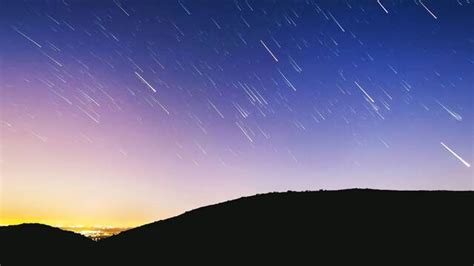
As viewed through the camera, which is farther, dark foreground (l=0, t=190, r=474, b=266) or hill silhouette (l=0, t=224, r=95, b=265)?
hill silhouette (l=0, t=224, r=95, b=265)

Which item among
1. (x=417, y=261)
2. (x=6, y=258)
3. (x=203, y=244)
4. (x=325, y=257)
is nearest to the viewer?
(x=417, y=261)

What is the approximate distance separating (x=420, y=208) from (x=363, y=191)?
642 centimetres

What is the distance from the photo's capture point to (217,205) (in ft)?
128

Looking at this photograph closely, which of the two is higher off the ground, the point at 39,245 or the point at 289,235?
the point at 39,245

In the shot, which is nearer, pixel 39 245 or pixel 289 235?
A: pixel 289 235

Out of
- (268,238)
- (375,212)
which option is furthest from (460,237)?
(268,238)

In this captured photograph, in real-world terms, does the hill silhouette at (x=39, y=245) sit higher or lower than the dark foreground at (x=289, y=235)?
higher

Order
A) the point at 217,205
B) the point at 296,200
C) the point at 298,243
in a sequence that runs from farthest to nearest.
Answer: the point at 217,205 < the point at 296,200 < the point at 298,243

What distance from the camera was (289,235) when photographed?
29031mm

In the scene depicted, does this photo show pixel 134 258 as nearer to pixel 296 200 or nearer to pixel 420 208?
pixel 296 200

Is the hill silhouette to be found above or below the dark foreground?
above

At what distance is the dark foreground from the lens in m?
25.3

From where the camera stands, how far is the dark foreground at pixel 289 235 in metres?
25.3

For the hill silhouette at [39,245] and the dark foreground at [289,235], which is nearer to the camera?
the dark foreground at [289,235]
